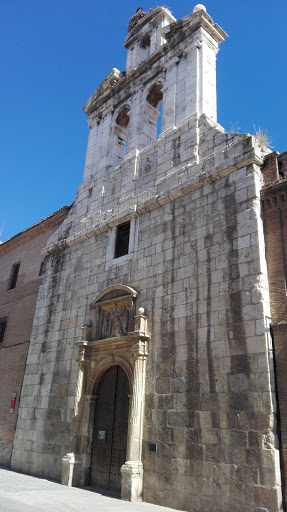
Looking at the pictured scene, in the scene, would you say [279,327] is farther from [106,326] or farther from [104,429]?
[104,429]

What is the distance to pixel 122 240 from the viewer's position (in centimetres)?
1018

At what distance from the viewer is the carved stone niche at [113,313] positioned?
342 inches

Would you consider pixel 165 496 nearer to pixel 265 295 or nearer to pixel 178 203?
pixel 265 295

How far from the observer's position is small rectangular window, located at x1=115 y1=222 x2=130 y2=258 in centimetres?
1002

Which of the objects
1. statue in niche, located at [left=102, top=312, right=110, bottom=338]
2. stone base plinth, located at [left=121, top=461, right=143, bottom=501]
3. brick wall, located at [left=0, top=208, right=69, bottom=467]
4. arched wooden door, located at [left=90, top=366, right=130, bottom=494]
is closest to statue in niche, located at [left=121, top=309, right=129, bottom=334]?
statue in niche, located at [left=102, top=312, right=110, bottom=338]

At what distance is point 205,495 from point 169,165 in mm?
6973

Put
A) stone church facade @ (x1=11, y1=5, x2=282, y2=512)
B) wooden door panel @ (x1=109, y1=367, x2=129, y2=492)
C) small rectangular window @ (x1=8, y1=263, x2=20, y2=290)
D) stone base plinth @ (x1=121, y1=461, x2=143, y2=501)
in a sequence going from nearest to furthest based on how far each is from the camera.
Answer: stone church facade @ (x1=11, y1=5, x2=282, y2=512) → stone base plinth @ (x1=121, y1=461, x2=143, y2=501) → wooden door panel @ (x1=109, y1=367, x2=129, y2=492) → small rectangular window @ (x1=8, y1=263, x2=20, y2=290)

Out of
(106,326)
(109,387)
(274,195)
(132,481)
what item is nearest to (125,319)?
(106,326)

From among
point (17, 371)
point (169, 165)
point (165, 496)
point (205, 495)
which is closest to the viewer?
point (205, 495)

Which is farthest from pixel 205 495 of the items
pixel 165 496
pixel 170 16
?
pixel 170 16

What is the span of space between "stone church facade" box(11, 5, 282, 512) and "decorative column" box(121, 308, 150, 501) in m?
0.03

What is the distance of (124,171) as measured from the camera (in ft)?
36.3

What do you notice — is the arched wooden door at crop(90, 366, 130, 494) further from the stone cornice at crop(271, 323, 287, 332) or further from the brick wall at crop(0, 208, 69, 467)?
the brick wall at crop(0, 208, 69, 467)

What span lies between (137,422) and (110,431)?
3.90ft
